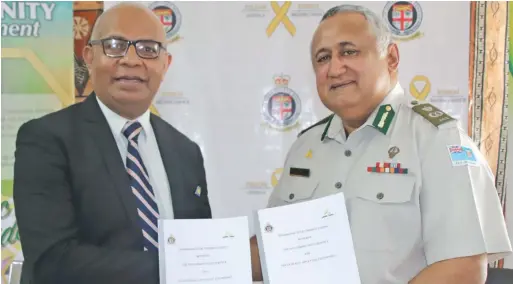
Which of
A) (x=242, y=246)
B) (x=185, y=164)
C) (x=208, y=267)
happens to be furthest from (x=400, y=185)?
(x=185, y=164)

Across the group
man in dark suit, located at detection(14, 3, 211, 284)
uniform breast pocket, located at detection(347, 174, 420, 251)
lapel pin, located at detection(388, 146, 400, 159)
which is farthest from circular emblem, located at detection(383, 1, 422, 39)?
man in dark suit, located at detection(14, 3, 211, 284)

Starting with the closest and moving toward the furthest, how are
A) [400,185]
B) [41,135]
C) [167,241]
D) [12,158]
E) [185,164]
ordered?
[167,241]
[400,185]
[41,135]
[185,164]
[12,158]

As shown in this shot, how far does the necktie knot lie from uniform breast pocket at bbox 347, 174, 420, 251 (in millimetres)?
973

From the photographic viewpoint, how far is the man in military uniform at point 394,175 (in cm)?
164

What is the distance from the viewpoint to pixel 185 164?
2324 mm

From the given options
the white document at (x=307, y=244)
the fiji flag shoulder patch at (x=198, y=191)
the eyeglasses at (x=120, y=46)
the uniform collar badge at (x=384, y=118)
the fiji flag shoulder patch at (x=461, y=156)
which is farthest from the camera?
the fiji flag shoulder patch at (x=198, y=191)

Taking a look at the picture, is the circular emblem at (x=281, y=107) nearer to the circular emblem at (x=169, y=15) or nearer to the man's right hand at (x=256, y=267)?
the circular emblem at (x=169, y=15)

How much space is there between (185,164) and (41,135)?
0.68 m

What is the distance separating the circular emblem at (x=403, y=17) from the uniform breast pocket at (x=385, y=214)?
118 centimetres

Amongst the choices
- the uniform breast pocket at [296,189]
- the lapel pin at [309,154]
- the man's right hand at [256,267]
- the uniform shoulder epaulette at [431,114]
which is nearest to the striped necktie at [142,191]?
the man's right hand at [256,267]

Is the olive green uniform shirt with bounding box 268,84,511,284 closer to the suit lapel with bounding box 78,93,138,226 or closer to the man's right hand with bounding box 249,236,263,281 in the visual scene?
the man's right hand with bounding box 249,236,263,281

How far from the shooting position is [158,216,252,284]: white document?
5.23ft

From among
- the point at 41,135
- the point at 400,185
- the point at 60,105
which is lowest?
the point at 400,185

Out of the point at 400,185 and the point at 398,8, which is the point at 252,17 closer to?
the point at 398,8
